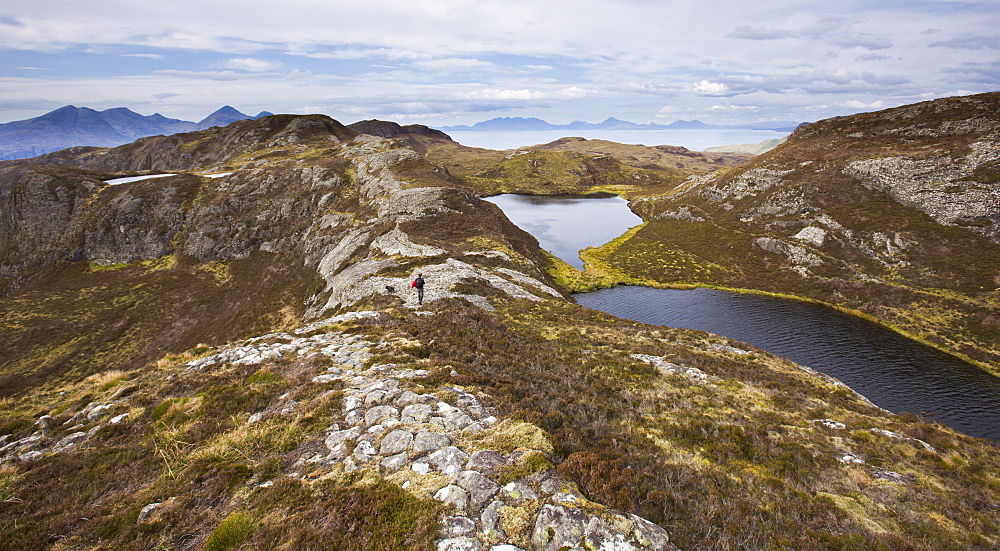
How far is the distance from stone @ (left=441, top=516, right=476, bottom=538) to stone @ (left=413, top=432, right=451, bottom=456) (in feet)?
9.39

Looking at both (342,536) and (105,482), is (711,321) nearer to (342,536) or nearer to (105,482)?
(342,536)

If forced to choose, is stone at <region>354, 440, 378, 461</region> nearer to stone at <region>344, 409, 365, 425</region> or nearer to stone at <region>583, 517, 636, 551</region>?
stone at <region>344, 409, 365, 425</region>

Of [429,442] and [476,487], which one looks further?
[429,442]

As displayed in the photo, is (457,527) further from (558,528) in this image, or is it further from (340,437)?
(340,437)

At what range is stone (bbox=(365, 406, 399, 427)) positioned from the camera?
13312 mm

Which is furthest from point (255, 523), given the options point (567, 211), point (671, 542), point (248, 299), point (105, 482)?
point (567, 211)

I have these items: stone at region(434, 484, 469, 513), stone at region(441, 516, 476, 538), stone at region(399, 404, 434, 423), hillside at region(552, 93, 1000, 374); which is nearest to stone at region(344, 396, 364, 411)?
stone at region(399, 404, 434, 423)

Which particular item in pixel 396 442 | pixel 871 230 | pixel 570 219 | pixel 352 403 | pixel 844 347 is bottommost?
pixel 844 347

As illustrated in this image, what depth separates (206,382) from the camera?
16.1m

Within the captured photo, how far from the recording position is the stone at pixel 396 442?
11594mm

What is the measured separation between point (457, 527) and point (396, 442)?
13.4 ft

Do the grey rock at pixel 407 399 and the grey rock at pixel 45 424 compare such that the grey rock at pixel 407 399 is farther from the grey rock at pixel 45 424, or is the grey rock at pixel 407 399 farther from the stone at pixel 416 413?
Result: the grey rock at pixel 45 424

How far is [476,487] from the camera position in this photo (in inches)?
390

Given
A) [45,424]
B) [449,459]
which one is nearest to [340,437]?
[449,459]
